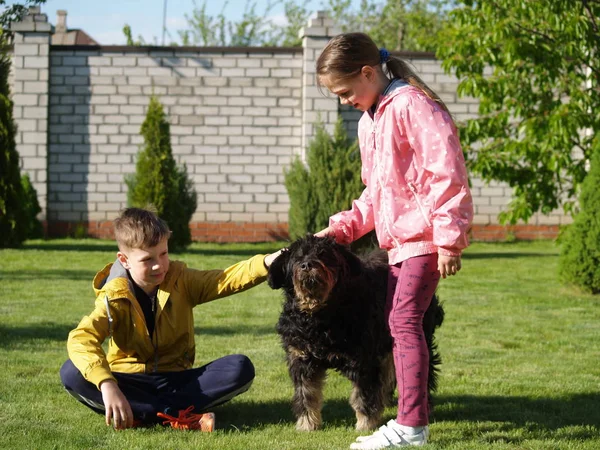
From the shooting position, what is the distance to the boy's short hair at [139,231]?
4.91m

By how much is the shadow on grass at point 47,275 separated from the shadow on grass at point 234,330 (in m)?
3.69

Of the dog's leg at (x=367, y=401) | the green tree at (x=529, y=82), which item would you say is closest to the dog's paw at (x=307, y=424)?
the dog's leg at (x=367, y=401)

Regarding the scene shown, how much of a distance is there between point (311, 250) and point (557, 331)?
15.2 feet

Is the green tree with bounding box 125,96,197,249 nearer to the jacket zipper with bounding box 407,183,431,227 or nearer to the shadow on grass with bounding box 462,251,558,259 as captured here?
the shadow on grass with bounding box 462,251,558,259

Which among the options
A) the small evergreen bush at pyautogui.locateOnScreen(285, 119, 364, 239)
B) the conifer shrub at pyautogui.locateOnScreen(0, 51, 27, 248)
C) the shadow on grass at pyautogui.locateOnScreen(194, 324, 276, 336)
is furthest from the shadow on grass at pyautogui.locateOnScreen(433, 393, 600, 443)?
the conifer shrub at pyautogui.locateOnScreen(0, 51, 27, 248)

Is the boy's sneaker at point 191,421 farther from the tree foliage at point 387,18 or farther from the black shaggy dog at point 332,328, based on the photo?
the tree foliage at point 387,18

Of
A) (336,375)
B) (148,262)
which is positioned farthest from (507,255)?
(148,262)

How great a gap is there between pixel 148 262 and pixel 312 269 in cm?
98

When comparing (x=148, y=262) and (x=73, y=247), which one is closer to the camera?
(x=148, y=262)

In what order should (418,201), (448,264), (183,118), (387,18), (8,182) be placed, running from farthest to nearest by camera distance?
(387,18)
(183,118)
(8,182)
(418,201)
(448,264)

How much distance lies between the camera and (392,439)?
445cm

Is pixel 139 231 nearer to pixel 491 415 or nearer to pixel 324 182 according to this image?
pixel 491 415

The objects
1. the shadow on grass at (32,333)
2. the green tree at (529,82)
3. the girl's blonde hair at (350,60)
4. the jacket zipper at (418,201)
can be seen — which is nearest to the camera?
the jacket zipper at (418,201)

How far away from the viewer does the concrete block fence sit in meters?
17.4
